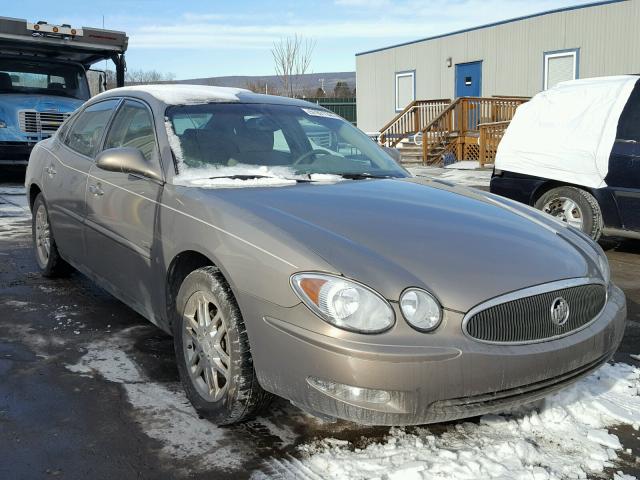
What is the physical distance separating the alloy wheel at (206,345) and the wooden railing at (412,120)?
58.5 ft

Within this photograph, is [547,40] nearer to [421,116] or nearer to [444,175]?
[421,116]

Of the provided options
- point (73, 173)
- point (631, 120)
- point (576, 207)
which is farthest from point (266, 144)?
point (631, 120)

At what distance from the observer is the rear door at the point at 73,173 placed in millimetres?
4492

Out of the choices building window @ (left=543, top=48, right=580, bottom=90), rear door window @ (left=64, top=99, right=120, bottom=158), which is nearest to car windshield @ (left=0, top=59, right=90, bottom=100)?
rear door window @ (left=64, top=99, right=120, bottom=158)

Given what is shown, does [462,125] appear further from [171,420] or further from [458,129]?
[171,420]

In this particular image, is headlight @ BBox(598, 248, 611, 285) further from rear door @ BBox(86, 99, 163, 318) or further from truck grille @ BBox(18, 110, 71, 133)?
truck grille @ BBox(18, 110, 71, 133)

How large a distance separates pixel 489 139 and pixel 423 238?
49.3 ft

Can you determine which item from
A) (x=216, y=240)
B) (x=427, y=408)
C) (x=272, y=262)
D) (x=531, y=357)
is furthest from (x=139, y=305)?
(x=531, y=357)

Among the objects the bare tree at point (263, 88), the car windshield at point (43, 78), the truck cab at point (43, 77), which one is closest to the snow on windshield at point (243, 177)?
the truck cab at point (43, 77)

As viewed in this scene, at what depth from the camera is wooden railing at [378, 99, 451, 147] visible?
807 inches

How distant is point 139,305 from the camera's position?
12.2 ft

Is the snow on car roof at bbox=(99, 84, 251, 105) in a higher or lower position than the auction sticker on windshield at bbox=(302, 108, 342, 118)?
higher

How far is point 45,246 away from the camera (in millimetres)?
5500

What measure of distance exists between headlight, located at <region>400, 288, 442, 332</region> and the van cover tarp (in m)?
4.65
